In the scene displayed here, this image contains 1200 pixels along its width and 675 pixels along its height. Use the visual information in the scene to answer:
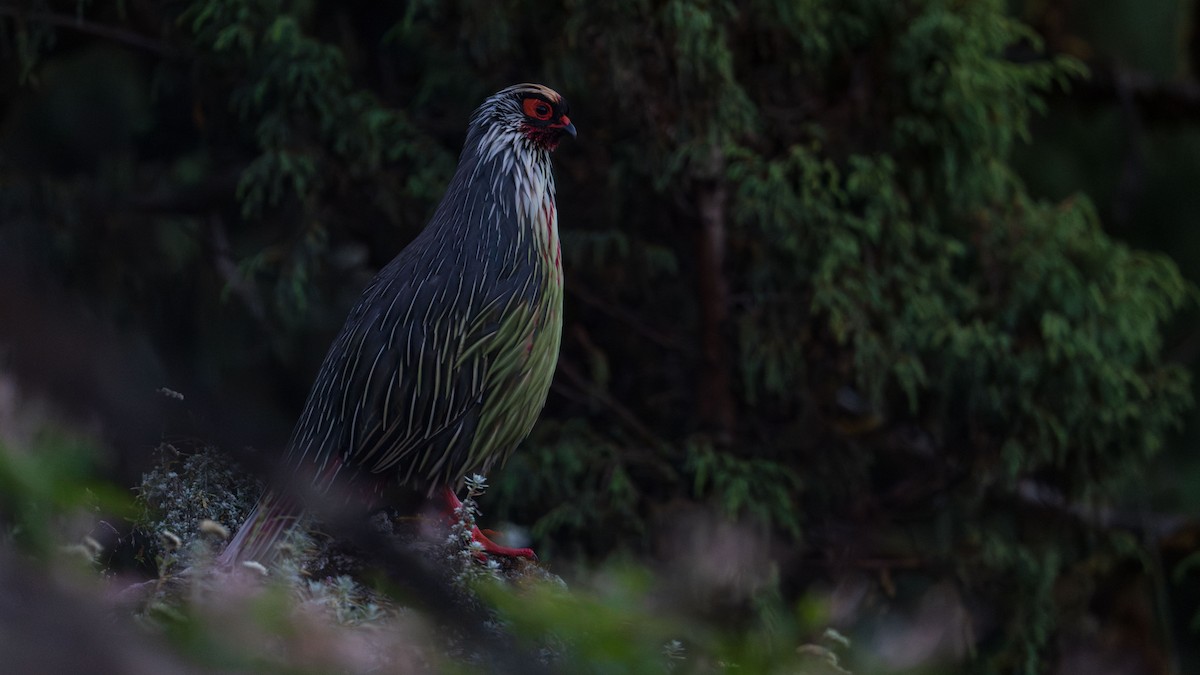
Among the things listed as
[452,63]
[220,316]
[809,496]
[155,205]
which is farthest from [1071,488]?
[155,205]

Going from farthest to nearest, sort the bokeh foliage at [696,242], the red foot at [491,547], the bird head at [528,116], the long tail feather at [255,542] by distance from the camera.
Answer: the bokeh foliage at [696,242], the bird head at [528,116], the red foot at [491,547], the long tail feather at [255,542]

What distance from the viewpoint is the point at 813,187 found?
510cm

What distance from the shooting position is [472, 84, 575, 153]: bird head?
296cm

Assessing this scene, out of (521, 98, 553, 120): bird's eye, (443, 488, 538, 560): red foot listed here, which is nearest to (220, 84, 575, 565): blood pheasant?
(443, 488, 538, 560): red foot

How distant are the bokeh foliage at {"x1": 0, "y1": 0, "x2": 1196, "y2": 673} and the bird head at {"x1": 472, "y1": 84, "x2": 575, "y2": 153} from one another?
191cm

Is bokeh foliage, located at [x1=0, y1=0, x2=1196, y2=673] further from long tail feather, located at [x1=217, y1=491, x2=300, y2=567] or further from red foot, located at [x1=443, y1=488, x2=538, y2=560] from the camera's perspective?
long tail feather, located at [x1=217, y1=491, x2=300, y2=567]

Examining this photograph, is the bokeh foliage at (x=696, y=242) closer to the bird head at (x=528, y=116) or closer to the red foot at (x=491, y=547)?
the bird head at (x=528, y=116)

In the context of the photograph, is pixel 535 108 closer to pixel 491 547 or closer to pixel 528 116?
pixel 528 116

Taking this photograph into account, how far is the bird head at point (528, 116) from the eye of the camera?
2.96 meters

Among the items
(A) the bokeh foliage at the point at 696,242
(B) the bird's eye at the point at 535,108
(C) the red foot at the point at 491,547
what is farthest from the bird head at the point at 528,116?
(A) the bokeh foliage at the point at 696,242

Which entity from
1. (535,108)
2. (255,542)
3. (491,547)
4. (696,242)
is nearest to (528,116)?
(535,108)

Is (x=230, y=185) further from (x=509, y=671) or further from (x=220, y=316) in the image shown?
(x=509, y=671)

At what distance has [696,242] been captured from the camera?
5328 millimetres

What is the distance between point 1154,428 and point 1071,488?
0.45 metres
